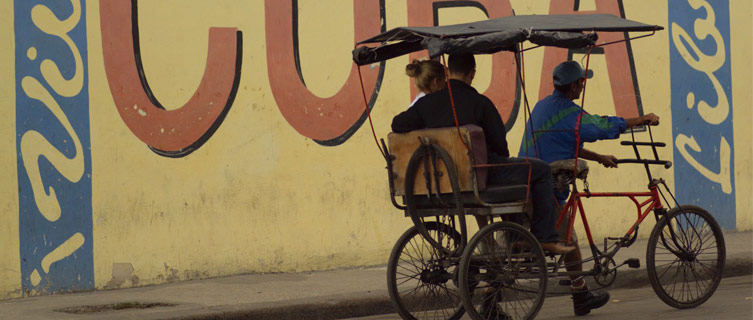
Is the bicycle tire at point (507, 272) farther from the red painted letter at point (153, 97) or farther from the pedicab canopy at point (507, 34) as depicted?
the red painted letter at point (153, 97)

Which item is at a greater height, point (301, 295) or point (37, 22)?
point (37, 22)

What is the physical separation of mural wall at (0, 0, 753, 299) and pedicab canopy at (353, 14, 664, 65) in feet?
8.01

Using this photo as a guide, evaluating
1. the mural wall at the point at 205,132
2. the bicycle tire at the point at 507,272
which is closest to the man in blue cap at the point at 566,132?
the bicycle tire at the point at 507,272

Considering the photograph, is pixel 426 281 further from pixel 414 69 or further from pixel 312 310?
pixel 414 69

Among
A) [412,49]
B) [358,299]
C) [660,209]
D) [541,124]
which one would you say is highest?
[412,49]

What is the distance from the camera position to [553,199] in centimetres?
714

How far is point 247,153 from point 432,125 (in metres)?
3.01

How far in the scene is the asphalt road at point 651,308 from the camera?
7.42 metres

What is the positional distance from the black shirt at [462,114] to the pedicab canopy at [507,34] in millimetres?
281

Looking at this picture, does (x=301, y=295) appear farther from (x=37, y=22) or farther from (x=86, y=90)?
(x=37, y=22)

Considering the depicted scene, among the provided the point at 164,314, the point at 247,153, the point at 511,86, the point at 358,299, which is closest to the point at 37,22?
the point at 247,153

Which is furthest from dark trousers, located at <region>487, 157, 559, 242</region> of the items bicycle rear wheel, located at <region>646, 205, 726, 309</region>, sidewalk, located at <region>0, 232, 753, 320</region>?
sidewalk, located at <region>0, 232, 753, 320</region>

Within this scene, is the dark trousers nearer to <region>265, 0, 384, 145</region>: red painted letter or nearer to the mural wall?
the mural wall

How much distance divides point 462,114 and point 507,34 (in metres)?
0.58
